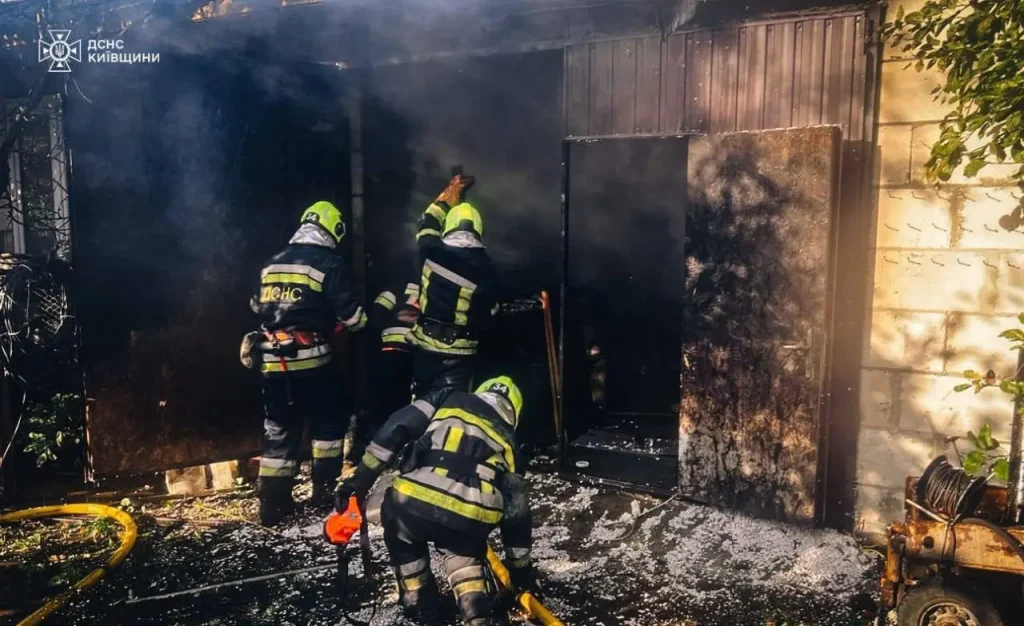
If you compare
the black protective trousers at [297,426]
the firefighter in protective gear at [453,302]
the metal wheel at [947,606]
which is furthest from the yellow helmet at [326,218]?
the metal wheel at [947,606]

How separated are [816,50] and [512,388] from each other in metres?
3.13

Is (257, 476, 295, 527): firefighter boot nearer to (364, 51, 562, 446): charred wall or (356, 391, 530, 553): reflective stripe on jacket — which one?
(356, 391, 530, 553): reflective stripe on jacket

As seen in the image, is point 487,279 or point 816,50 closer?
point 816,50

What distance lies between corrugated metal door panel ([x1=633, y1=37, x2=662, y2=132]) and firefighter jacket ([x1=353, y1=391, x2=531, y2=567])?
2.82 m

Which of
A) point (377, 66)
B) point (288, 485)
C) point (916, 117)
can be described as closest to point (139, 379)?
point (288, 485)

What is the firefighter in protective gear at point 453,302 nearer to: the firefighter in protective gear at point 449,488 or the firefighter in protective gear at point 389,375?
the firefighter in protective gear at point 389,375

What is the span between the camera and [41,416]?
249 inches

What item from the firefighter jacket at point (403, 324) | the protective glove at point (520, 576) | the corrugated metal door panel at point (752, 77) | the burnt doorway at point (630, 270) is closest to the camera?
the protective glove at point (520, 576)

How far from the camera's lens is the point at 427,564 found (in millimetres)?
4230

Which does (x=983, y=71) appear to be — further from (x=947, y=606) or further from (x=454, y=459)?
(x=454, y=459)

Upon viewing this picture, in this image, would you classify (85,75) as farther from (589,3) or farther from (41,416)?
(589,3)

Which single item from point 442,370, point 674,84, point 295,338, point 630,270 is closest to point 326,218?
point 295,338

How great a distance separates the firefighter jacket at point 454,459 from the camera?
153 inches

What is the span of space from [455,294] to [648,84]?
7.29ft
